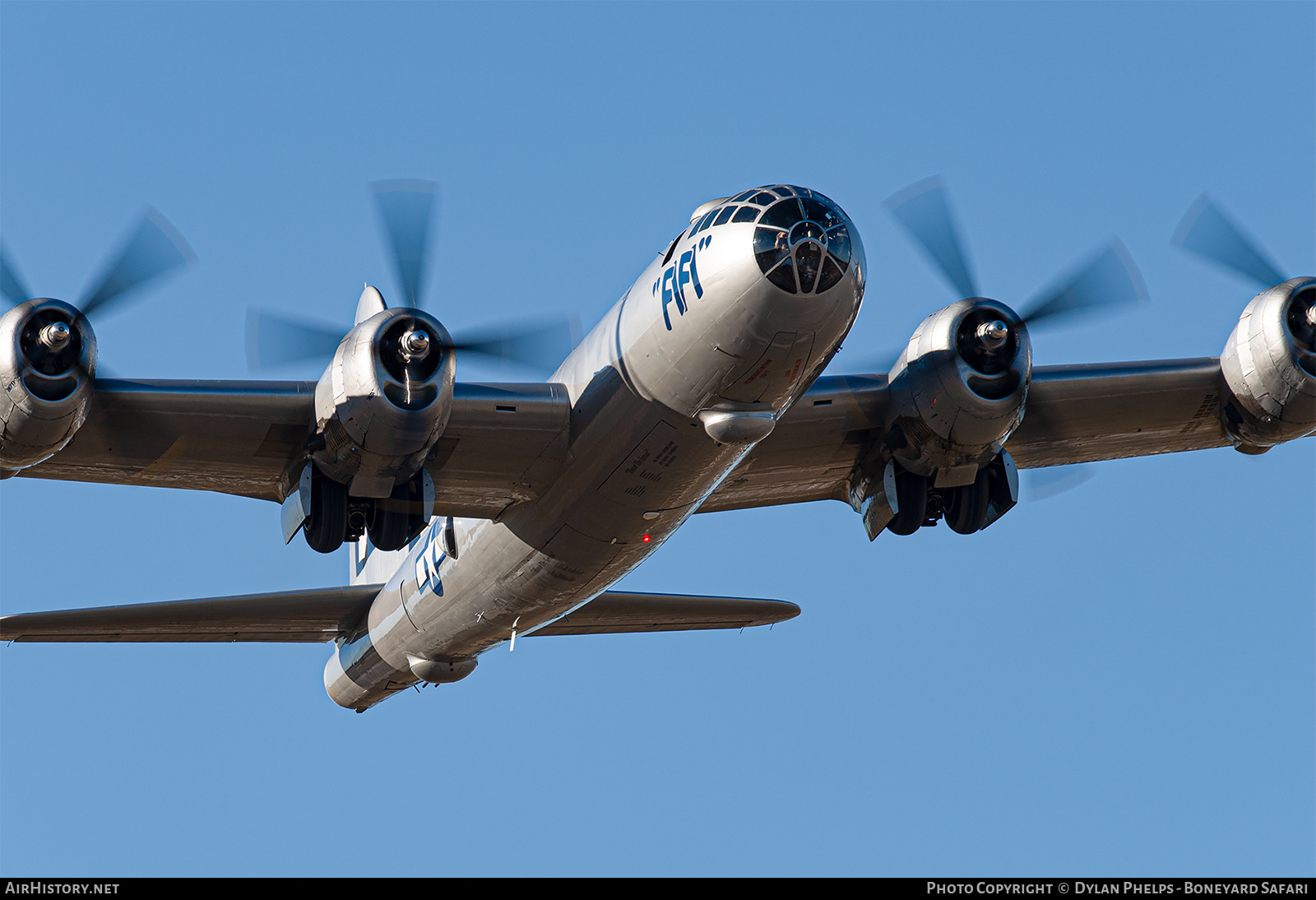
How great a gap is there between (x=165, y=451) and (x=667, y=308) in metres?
7.07

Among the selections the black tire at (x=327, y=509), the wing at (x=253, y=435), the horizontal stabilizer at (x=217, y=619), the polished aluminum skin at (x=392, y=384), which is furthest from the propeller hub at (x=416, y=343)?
the horizontal stabilizer at (x=217, y=619)

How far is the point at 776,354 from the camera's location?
17.2 meters

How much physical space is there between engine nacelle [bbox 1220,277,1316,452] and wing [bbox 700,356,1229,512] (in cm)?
44

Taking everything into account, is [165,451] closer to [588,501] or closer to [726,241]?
[588,501]

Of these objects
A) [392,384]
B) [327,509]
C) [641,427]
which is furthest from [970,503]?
[327,509]

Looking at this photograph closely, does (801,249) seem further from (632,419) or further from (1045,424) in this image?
(1045,424)

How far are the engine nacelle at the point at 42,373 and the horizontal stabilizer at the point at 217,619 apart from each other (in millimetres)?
5464

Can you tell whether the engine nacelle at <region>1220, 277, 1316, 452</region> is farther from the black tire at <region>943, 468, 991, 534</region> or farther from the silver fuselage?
the silver fuselage

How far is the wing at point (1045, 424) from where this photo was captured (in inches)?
830

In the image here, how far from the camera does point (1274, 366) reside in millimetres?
21359

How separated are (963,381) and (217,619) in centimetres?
1279

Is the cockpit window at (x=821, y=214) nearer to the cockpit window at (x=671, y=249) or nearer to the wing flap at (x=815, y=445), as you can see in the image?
the cockpit window at (x=671, y=249)

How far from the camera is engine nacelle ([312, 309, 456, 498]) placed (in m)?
18.2

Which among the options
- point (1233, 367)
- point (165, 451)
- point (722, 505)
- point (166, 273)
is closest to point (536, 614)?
point (722, 505)
